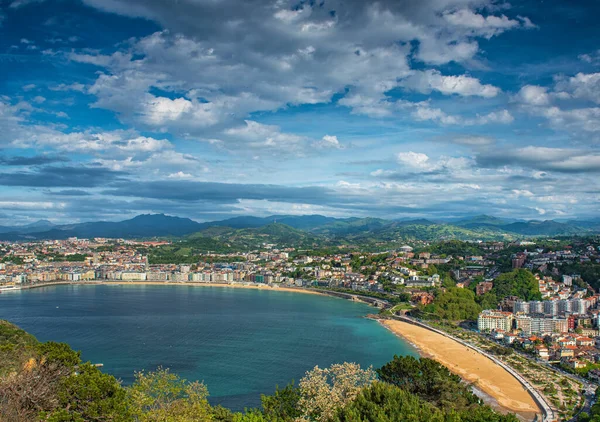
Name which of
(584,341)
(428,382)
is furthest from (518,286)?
(428,382)

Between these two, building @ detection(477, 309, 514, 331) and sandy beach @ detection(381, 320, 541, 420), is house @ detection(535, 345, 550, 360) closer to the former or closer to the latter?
sandy beach @ detection(381, 320, 541, 420)

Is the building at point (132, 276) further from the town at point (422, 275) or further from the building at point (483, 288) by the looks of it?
the building at point (483, 288)

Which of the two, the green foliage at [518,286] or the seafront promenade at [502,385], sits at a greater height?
the green foliage at [518,286]

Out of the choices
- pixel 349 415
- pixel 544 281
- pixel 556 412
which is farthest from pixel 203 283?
pixel 349 415

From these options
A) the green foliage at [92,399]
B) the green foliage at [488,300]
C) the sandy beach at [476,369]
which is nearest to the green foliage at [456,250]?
the green foliage at [488,300]

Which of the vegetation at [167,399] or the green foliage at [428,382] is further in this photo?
the green foliage at [428,382]

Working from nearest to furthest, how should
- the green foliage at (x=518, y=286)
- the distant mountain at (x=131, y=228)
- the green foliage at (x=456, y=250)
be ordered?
the green foliage at (x=518, y=286) → the green foliage at (x=456, y=250) → the distant mountain at (x=131, y=228)

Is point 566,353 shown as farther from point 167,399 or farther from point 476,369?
point 167,399
